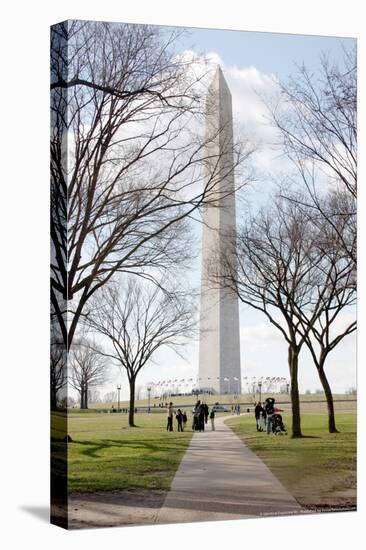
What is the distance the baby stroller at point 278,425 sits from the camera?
1803cm

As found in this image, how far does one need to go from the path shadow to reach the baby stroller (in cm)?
314

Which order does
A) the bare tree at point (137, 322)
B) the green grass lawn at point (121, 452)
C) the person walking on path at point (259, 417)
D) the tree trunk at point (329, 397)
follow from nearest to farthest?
the green grass lawn at point (121, 452) → the bare tree at point (137, 322) → the person walking on path at point (259, 417) → the tree trunk at point (329, 397)

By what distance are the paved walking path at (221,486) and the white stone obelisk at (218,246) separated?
2.45 ft

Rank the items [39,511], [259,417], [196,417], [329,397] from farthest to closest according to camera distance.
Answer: [329,397] < [259,417] < [196,417] < [39,511]

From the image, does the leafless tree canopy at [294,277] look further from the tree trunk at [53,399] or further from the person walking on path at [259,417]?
the tree trunk at [53,399]

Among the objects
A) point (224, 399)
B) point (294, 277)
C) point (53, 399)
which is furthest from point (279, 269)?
point (53, 399)

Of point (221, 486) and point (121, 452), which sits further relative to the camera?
point (221, 486)

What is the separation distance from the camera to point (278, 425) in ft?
59.2

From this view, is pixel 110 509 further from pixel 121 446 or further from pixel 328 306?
pixel 328 306

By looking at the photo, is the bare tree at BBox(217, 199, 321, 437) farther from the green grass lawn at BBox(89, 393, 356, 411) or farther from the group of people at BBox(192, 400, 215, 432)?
the group of people at BBox(192, 400, 215, 432)

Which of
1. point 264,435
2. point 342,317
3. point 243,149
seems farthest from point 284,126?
point 264,435

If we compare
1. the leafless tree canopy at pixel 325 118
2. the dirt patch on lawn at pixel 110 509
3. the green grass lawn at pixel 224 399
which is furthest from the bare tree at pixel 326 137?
the dirt patch on lawn at pixel 110 509

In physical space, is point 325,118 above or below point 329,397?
above

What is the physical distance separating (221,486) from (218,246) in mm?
3090
